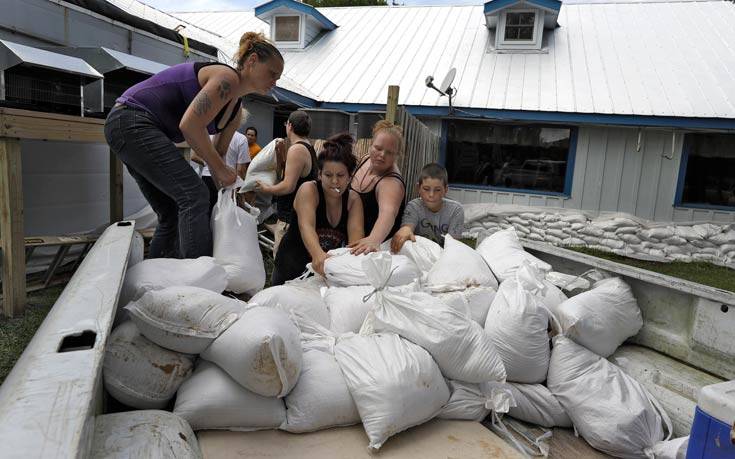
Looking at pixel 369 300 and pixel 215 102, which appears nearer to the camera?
pixel 369 300

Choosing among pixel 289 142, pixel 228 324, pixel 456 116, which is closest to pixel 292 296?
pixel 228 324

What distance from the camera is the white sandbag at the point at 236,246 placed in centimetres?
216

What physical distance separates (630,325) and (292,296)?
1.58 metres

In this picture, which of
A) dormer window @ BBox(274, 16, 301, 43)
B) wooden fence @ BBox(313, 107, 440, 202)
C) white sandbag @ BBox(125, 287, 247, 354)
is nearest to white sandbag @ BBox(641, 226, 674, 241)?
wooden fence @ BBox(313, 107, 440, 202)

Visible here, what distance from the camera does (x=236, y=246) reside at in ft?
7.27

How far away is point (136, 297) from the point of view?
1.49 m

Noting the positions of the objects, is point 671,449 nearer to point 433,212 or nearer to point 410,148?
point 433,212

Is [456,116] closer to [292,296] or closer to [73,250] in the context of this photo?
[73,250]

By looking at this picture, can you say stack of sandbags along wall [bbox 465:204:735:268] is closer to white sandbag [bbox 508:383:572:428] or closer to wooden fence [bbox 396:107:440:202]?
wooden fence [bbox 396:107:440:202]

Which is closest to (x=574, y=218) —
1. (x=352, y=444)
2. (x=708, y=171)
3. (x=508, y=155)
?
(x=508, y=155)

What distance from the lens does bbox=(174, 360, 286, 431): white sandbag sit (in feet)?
4.33

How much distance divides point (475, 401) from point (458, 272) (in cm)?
68

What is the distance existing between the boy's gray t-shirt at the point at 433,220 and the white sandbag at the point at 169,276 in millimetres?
1295

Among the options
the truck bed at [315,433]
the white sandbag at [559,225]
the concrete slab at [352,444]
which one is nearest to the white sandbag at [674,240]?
the white sandbag at [559,225]
